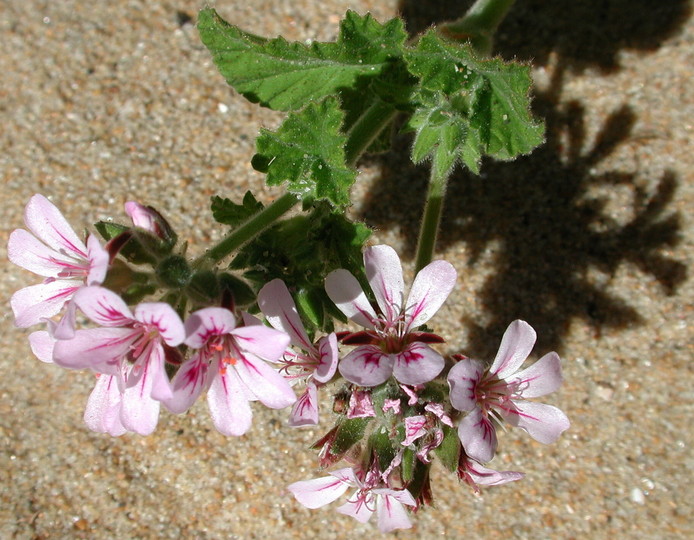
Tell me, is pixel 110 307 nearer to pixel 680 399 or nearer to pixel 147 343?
pixel 147 343

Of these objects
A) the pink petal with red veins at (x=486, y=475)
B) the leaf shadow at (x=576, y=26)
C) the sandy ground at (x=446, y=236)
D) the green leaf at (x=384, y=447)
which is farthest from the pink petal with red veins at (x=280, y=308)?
the leaf shadow at (x=576, y=26)

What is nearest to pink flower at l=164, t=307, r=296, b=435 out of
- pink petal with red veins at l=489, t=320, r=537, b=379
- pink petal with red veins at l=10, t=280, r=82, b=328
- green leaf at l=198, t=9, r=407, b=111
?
pink petal with red veins at l=10, t=280, r=82, b=328

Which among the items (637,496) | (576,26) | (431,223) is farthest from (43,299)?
(576,26)

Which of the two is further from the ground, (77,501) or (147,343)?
(147,343)

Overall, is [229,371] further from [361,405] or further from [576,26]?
[576,26]

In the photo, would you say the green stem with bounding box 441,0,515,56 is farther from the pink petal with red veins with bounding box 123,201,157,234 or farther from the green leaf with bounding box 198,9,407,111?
the pink petal with red veins with bounding box 123,201,157,234

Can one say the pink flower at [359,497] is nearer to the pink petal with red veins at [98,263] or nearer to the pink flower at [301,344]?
the pink flower at [301,344]

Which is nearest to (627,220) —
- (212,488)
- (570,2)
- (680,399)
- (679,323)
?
(679,323)
